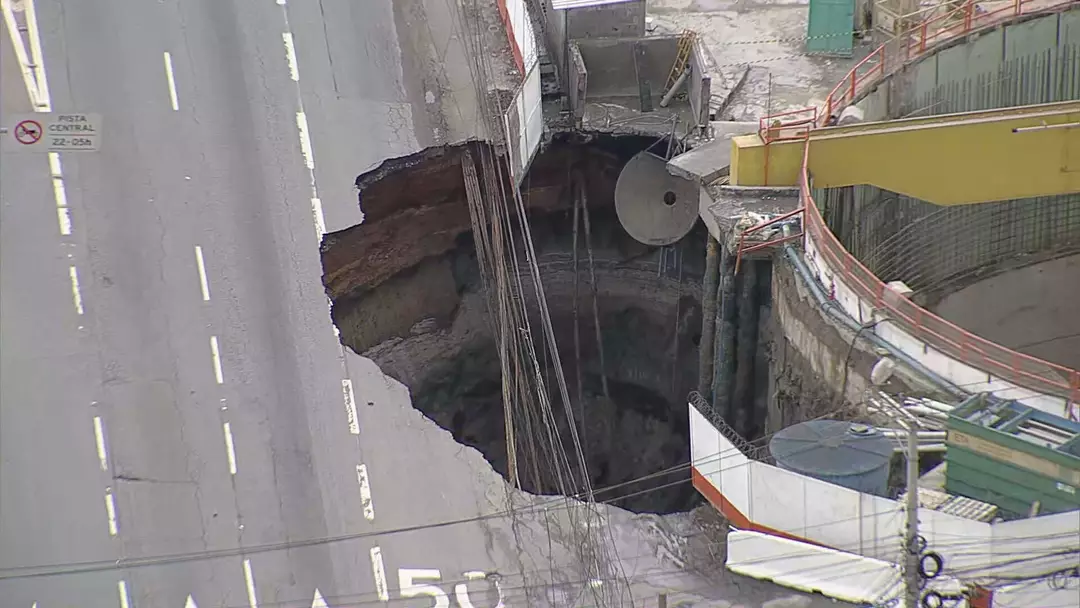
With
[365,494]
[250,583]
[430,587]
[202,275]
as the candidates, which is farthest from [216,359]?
[430,587]

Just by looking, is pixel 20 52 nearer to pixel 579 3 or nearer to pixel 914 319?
pixel 579 3

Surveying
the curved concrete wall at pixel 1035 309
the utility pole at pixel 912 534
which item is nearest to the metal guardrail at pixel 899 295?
the utility pole at pixel 912 534

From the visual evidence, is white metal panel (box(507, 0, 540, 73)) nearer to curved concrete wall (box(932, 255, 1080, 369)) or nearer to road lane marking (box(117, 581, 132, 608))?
road lane marking (box(117, 581, 132, 608))

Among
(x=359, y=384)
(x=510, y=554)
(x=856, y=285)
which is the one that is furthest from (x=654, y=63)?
(x=510, y=554)

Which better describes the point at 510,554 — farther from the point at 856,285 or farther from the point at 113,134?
the point at 113,134

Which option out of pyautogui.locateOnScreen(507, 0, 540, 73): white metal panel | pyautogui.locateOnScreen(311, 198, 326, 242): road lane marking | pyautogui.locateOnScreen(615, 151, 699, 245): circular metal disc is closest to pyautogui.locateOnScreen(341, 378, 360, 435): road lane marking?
pyautogui.locateOnScreen(311, 198, 326, 242): road lane marking

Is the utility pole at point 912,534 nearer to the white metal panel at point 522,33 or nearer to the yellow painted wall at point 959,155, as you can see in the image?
the yellow painted wall at point 959,155
